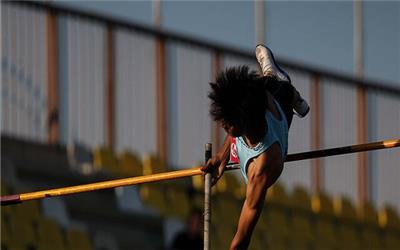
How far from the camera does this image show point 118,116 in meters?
20.4

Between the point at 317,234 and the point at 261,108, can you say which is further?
the point at 317,234

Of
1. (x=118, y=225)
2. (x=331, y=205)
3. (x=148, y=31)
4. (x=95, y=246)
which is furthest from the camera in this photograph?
(x=331, y=205)

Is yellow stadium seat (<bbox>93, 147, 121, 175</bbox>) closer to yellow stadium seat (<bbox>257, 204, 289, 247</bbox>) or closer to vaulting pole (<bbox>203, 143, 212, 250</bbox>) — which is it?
yellow stadium seat (<bbox>257, 204, 289, 247</bbox>)

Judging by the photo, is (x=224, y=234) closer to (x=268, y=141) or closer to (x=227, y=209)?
(x=227, y=209)

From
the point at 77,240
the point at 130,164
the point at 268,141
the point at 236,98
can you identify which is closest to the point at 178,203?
the point at 130,164

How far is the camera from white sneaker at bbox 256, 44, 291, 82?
38.0ft

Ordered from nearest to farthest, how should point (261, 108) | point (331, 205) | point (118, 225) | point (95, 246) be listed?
point (261, 108), point (95, 246), point (118, 225), point (331, 205)

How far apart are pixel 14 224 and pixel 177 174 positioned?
5440mm

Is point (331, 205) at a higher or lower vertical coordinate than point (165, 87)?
lower

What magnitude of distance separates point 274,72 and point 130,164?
8.31 m

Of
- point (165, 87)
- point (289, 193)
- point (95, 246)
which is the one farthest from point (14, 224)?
point (289, 193)

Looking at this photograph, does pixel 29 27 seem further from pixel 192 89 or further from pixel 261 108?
pixel 261 108

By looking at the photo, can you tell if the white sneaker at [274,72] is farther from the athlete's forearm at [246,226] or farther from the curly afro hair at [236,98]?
the athlete's forearm at [246,226]

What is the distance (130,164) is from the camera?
19.8 metres
